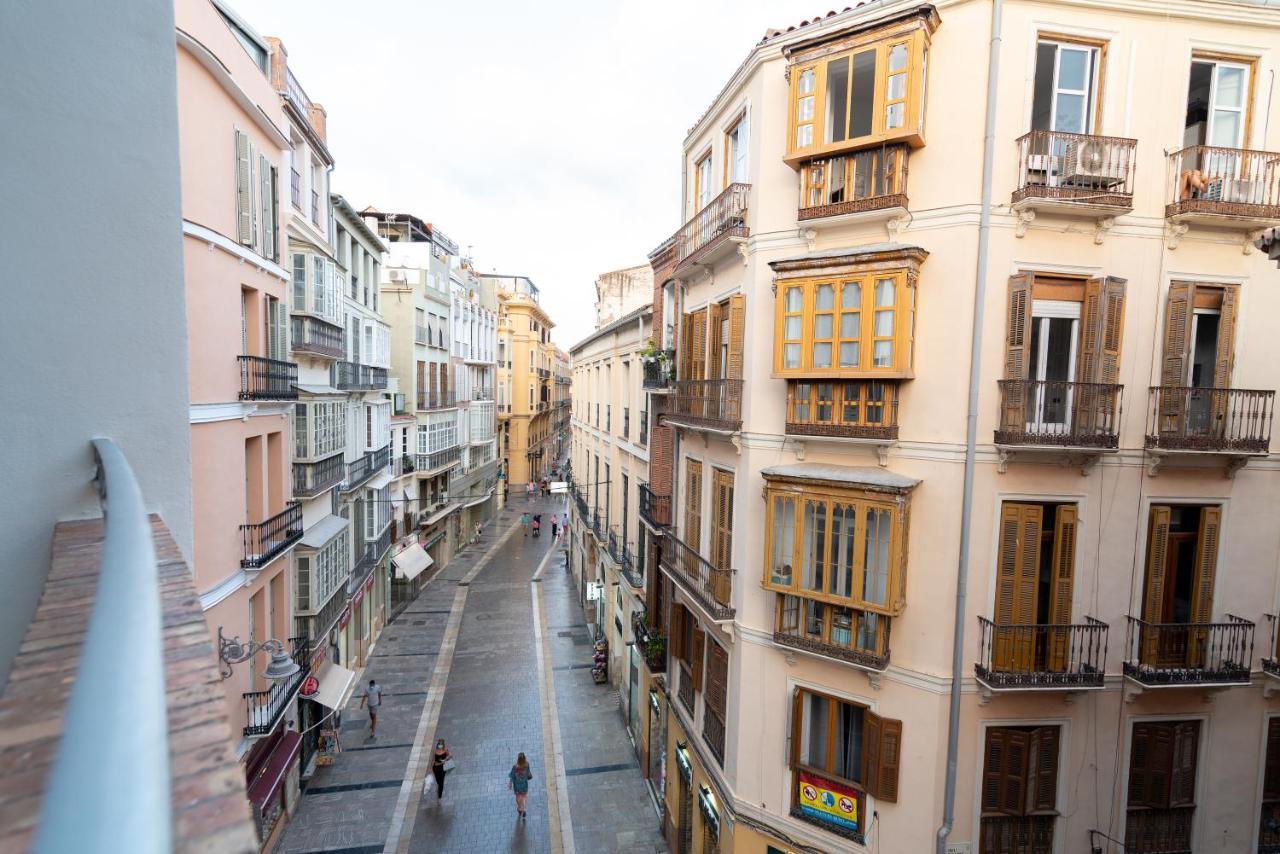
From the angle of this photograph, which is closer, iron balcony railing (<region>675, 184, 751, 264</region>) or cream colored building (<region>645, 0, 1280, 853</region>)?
cream colored building (<region>645, 0, 1280, 853</region>)

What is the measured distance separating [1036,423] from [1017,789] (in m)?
5.62

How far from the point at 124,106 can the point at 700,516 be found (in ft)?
35.9

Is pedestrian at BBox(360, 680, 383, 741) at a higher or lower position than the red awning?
lower

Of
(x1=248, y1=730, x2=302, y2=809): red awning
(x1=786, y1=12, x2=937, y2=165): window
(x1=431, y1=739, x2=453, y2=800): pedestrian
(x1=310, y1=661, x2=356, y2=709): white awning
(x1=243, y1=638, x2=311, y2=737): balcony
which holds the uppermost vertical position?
(x1=786, y1=12, x2=937, y2=165): window

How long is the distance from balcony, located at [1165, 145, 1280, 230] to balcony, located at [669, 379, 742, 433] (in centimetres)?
697

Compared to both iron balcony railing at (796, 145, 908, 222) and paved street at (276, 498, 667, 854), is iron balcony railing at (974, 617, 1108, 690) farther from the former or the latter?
paved street at (276, 498, 667, 854)

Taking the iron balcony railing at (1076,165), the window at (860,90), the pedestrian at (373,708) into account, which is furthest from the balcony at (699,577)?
the pedestrian at (373,708)

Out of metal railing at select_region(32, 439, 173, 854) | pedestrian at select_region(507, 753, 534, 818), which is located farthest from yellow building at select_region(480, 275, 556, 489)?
metal railing at select_region(32, 439, 173, 854)

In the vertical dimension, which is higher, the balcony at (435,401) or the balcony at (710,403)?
the balcony at (710,403)

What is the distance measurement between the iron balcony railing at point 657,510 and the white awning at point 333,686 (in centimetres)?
985

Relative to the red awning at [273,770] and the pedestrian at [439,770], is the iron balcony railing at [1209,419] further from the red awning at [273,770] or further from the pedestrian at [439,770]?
the red awning at [273,770]

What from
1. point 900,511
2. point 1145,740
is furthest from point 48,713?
point 1145,740

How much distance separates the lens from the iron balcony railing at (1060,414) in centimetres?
907

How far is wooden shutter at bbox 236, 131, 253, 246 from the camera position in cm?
1109
